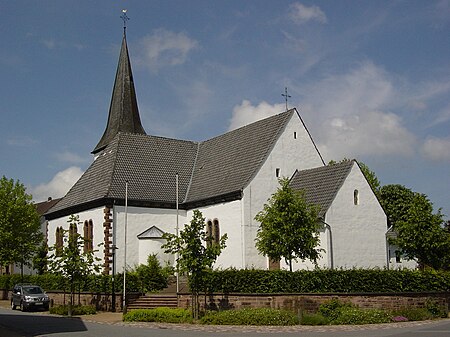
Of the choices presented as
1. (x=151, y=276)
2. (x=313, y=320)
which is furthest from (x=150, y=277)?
(x=313, y=320)

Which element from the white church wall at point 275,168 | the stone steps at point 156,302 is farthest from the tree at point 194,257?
the white church wall at point 275,168

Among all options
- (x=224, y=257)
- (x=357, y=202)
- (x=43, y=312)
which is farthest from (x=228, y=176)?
(x=43, y=312)

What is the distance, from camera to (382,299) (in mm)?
29281

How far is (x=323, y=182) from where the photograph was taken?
37.3m

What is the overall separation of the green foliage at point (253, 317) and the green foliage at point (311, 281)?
99.7 inches

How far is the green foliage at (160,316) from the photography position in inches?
1091

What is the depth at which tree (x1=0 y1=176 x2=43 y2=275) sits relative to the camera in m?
48.3

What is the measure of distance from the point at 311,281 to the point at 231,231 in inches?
406

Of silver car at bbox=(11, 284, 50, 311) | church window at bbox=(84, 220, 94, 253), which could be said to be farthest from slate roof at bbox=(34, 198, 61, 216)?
silver car at bbox=(11, 284, 50, 311)

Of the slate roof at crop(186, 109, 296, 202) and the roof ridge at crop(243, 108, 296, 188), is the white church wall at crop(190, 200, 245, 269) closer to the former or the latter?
the slate roof at crop(186, 109, 296, 202)

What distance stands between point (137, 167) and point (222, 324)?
20.3 metres

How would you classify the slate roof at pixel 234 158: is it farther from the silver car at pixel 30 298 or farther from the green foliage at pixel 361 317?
the green foliage at pixel 361 317

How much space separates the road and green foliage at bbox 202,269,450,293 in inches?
126

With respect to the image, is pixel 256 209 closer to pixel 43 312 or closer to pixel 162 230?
pixel 162 230
